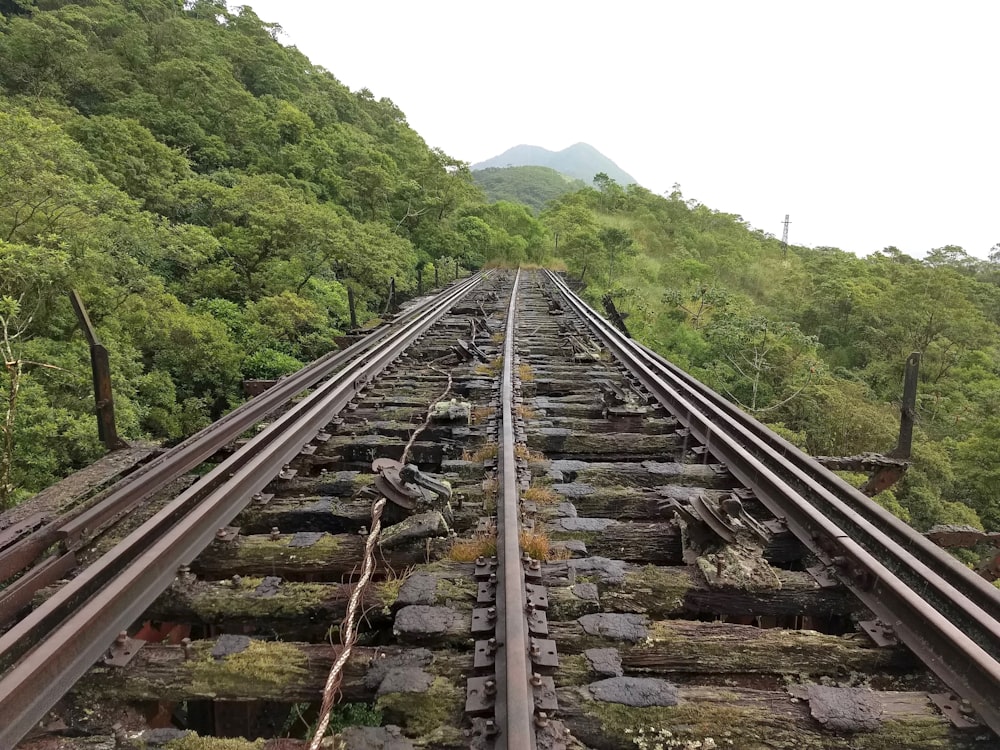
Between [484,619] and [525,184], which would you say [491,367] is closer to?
[484,619]

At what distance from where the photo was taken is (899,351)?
73.8ft

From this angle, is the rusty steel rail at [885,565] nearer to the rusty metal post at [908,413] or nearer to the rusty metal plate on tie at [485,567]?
the rusty metal post at [908,413]

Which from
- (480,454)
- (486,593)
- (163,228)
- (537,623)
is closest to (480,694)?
(537,623)

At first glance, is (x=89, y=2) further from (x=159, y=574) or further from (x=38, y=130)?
(x=159, y=574)

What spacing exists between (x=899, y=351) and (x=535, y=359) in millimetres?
21896

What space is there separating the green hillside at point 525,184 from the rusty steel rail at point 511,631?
301 ft

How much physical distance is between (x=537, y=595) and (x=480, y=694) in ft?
1.86

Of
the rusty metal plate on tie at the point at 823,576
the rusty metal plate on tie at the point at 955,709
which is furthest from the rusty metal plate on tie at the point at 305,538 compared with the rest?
the rusty metal plate on tie at the point at 955,709

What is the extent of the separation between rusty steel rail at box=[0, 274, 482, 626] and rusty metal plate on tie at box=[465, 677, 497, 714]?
A: 196 centimetres

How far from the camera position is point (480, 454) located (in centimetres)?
398

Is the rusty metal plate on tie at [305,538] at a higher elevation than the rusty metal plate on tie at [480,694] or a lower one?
higher

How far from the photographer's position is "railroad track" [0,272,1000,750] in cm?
182

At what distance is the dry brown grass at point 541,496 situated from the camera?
3.31 m

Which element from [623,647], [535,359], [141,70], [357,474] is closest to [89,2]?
[141,70]
